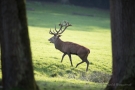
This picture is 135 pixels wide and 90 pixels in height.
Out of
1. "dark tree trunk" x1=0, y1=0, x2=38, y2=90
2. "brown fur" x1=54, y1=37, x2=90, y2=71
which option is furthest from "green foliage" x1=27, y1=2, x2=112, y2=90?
"dark tree trunk" x1=0, y1=0, x2=38, y2=90

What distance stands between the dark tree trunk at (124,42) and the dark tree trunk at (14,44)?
6.62 ft

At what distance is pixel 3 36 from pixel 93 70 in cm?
815

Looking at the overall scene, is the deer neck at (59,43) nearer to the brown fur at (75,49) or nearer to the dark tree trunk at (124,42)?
the brown fur at (75,49)

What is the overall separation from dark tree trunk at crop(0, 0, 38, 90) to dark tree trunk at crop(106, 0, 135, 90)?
2017 millimetres

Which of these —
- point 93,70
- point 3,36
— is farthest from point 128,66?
point 93,70

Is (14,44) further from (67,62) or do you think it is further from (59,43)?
(59,43)

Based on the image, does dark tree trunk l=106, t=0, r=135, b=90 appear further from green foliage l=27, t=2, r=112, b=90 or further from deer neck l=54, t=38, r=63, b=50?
deer neck l=54, t=38, r=63, b=50

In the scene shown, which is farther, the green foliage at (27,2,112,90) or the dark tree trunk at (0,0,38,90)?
the green foliage at (27,2,112,90)

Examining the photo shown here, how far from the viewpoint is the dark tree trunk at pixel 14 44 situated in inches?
305

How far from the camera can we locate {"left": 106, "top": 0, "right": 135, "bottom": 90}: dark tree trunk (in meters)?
8.70

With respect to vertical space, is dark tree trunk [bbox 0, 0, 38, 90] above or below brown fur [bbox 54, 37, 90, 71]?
above

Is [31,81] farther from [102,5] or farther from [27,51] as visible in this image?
[102,5]

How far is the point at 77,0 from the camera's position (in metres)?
47.0

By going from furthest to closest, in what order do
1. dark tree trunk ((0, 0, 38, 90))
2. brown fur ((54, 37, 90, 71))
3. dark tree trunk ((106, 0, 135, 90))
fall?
brown fur ((54, 37, 90, 71)) < dark tree trunk ((106, 0, 135, 90)) < dark tree trunk ((0, 0, 38, 90))
